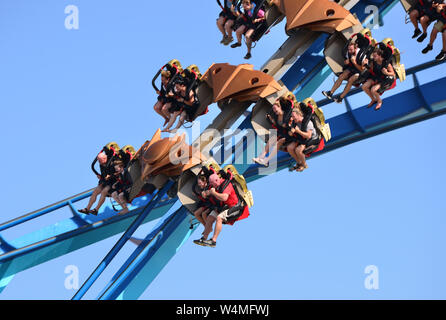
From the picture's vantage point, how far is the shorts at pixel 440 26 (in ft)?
41.7

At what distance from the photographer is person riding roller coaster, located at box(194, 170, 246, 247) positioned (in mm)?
11141

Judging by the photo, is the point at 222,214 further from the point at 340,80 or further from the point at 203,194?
the point at 340,80

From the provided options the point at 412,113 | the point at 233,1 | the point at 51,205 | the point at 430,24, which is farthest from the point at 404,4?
the point at 51,205

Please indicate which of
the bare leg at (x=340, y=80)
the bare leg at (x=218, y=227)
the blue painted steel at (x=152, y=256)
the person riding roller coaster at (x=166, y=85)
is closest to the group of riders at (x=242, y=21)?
the person riding roller coaster at (x=166, y=85)

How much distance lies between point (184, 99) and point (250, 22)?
167 cm

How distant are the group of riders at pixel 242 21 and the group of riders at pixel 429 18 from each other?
7.06 feet

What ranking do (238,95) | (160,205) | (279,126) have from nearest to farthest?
(279,126) < (238,95) < (160,205)

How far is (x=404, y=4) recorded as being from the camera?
1309 cm

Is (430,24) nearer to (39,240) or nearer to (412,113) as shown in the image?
(412,113)

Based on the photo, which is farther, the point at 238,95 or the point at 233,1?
the point at 233,1

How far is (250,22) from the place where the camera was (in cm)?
1409

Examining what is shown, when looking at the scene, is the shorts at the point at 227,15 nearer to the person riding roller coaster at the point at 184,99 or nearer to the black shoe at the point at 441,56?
the person riding roller coaster at the point at 184,99

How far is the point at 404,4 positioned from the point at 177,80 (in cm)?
322

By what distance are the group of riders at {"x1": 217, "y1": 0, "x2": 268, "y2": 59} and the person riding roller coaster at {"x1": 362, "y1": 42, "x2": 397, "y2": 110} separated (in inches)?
92.2
